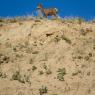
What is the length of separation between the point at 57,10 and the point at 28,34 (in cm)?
490

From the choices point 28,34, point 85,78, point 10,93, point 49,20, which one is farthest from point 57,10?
point 10,93

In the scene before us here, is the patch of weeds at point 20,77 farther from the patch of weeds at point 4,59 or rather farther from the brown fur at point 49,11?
the brown fur at point 49,11

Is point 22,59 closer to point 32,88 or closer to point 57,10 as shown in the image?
point 32,88

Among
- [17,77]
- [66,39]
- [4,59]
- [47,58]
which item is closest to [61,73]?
[47,58]

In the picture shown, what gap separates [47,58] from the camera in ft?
68.1

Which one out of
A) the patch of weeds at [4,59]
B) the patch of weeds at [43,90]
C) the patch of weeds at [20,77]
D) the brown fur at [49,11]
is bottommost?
the patch of weeds at [43,90]

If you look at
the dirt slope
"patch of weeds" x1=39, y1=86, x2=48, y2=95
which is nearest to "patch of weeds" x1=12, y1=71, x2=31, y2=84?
the dirt slope

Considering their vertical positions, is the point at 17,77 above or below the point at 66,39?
below

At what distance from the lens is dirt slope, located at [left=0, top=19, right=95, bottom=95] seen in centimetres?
1752

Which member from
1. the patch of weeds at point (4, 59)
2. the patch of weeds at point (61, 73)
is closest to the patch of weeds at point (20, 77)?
the patch of weeds at point (61, 73)

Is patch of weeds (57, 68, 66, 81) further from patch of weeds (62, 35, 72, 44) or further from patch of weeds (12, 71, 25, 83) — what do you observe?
patch of weeds (62, 35, 72, 44)

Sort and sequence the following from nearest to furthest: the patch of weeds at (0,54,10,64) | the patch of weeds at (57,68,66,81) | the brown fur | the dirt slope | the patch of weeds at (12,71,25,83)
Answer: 1. the dirt slope
2. the patch of weeds at (12,71,25,83)
3. the patch of weeds at (57,68,66,81)
4. the patch of weeds at (0,54,10,64)
5. the brown fur

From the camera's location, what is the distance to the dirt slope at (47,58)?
17.5 metres

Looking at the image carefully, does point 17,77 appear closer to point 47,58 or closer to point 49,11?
point 47,58
